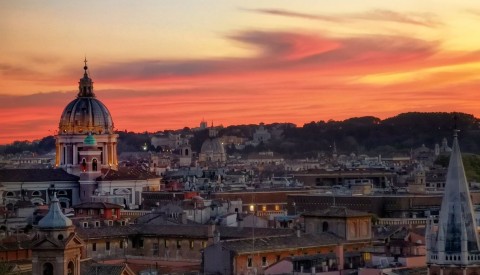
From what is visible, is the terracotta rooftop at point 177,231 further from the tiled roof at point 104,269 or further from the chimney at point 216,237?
the tiled roof at point 104,269

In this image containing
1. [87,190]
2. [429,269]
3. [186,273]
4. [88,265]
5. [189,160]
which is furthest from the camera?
[189,160]

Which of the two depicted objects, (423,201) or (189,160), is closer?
(423,201)

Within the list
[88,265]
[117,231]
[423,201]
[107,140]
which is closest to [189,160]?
[107,140]

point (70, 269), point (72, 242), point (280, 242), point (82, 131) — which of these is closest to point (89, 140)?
point (82, 131)

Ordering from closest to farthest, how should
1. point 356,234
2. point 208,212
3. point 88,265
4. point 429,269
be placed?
point 429,269 < point 88,265 < point 356,234 < point 208,212

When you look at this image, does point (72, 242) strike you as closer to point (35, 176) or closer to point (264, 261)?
point (264, 261)

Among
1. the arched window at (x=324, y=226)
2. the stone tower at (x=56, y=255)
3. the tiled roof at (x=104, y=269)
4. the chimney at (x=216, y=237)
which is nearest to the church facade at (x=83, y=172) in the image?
the arched window at (x=324, y=226)

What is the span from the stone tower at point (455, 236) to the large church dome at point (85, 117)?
57.4 meters

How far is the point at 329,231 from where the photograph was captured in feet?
180

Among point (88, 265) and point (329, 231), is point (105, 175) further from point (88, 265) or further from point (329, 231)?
point (88, 265)

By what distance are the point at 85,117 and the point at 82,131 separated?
0.99 metres

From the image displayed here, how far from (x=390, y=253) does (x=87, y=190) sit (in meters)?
44.0

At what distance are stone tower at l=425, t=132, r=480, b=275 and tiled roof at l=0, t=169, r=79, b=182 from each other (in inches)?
2145

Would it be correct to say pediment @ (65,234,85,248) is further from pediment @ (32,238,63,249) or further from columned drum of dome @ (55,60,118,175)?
columned drum of dome @ (55,60,118,175)
